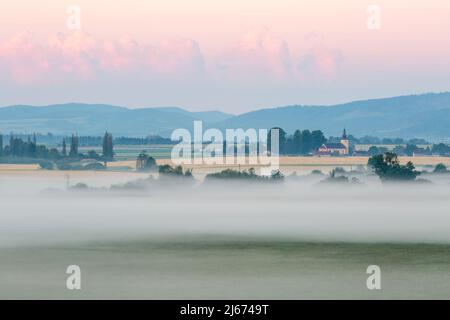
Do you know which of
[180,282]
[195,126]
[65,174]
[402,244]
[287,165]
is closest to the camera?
[180,282]

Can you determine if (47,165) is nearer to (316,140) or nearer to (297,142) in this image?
(297,142)

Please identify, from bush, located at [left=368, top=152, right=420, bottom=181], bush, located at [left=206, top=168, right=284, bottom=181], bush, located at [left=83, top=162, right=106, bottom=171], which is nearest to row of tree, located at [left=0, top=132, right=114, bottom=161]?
bush, located at [left=83, top=162, right=106, bottom=171]

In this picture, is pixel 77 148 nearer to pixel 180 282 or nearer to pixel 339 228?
pixel 339 228

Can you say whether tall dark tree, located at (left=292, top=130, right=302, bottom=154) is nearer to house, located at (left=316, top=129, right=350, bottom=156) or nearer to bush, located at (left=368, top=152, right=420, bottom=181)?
house, located at (left=316, top=129, right=350, bottom=156)

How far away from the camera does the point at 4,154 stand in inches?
4040

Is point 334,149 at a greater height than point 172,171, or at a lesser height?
greater

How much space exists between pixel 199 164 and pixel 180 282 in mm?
64290

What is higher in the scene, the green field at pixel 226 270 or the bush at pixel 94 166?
the bush at pixel 94 166
